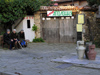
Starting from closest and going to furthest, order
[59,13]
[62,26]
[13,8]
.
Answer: [13,8]
[59,13]
[62,26]

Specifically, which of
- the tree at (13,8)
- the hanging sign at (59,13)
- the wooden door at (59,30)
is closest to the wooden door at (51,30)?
the wooden door at (59,30)

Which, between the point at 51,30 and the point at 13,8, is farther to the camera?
the point at 51,30

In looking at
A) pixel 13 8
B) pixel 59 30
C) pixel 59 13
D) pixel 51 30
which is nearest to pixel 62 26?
pixel 59 30

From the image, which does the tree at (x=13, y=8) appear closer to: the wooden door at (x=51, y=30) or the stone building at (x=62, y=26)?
the stone building at (x=62, y=26)

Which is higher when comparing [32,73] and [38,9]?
[38,9]

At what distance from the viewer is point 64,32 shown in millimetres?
15195

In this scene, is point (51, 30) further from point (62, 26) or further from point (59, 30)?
point (62, 26)

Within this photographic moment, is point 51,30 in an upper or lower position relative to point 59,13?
lower

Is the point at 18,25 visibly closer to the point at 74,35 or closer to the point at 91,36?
the point at 74,35

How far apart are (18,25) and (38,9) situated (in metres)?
2.39

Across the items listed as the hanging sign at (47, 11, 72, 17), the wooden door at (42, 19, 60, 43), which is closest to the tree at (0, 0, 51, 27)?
the hanging sign at (47, 11, 72, 17)

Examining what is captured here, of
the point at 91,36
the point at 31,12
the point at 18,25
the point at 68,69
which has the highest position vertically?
the point at 31,12

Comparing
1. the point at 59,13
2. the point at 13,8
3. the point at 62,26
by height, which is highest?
the point at 13,8

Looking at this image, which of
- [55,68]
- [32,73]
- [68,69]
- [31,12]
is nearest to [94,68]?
[68,69]
